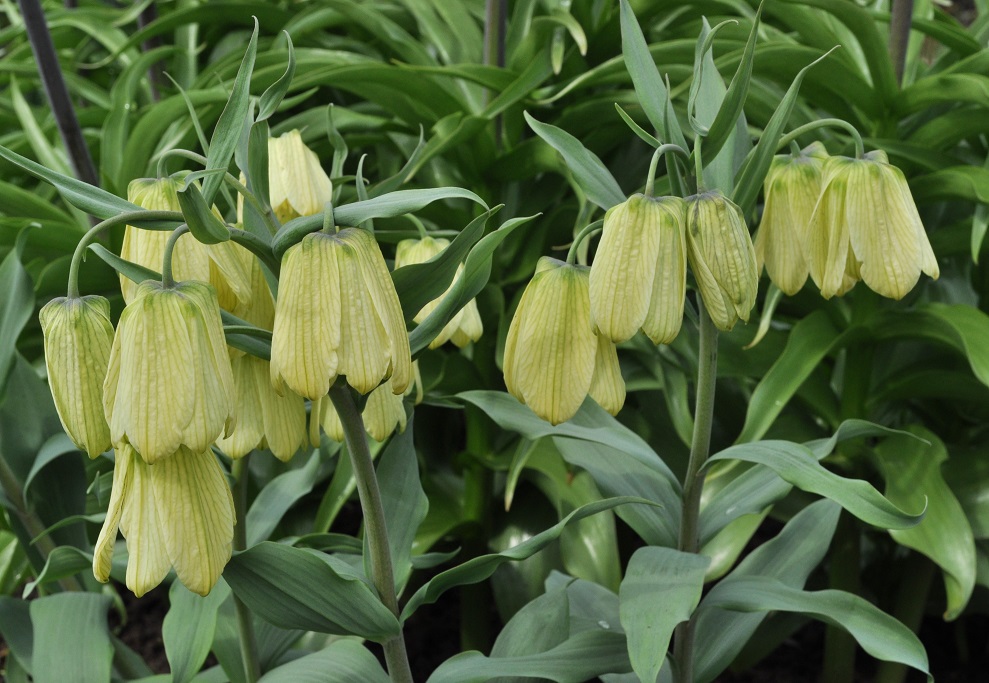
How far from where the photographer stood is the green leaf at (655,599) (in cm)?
73

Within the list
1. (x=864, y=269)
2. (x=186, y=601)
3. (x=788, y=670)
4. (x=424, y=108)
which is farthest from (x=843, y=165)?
(x=788, y=670)

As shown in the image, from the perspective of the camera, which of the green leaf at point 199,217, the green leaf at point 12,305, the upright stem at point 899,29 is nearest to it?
the green leaf at point 199,217

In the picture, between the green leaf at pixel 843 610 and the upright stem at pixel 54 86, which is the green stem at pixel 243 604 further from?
the upright stem at pixel 54 86

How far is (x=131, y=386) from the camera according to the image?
0.57m

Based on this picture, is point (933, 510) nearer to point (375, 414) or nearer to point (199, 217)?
point (375, 414)

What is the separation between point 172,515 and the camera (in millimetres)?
607

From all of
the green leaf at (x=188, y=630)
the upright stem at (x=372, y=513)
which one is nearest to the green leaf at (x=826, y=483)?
the upright stem at (x=372, y=513)

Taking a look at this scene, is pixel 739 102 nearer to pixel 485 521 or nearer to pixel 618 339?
pixel 618 339

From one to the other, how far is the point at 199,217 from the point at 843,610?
0.62 meters

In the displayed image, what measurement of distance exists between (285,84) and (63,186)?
6.3 inches

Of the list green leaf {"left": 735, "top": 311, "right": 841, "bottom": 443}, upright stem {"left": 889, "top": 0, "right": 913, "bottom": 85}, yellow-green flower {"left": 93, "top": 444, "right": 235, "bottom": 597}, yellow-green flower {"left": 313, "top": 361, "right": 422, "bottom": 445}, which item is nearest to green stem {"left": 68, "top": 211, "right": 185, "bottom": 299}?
yellow-green flower {"left": 93, "top": 444, "right": 235, "bottom": 597}

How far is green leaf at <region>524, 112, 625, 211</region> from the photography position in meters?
0.75

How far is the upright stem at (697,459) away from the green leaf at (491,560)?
0.18ft

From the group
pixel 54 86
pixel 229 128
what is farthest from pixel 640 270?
pixel 54 86
